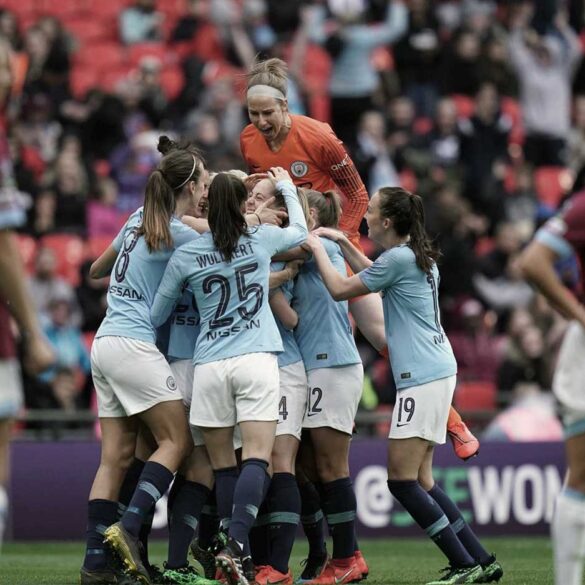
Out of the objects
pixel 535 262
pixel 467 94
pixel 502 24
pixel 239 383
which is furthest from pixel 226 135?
pixel 535 262

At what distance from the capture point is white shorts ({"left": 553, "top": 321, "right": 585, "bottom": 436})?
604 cm

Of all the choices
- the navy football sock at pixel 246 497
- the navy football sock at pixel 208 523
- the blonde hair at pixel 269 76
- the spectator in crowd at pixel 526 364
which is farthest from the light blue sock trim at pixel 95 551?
the spectator in crowd at pixel 526 364

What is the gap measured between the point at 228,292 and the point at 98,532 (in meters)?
1.52

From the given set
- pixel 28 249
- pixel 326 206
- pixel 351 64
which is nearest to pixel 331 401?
pixel 326 206

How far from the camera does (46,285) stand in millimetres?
14633

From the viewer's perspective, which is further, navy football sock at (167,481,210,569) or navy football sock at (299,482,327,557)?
navy football sock at (299,482,327,557)

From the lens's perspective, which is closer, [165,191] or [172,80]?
[165,191]

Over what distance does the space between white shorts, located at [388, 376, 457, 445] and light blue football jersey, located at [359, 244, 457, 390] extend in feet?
0.17

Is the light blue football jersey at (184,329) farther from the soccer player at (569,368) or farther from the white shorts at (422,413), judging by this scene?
the soccer player at (569,368)

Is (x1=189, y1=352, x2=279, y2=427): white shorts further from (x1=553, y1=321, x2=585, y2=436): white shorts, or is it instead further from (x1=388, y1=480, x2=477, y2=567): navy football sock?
(x1=553, y1=321, x2=585, y2=436): white shorts

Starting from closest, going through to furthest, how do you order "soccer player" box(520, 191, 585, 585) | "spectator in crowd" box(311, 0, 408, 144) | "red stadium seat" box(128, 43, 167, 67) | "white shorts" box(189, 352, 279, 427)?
"soccer player" box(520, 191, 585, 585) → "white shorts" box(189, 352, 279, 427) → "spectator in crowd" box(311, 0, 408, 144) → "red stadium seat" box(128, 43, 167, 67)

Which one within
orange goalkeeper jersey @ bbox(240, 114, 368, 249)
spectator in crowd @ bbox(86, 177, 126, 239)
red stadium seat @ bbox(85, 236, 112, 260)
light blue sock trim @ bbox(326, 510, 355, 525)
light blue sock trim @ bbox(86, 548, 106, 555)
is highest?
spectator in crowd @ bbox(86, 177, 126, 239)

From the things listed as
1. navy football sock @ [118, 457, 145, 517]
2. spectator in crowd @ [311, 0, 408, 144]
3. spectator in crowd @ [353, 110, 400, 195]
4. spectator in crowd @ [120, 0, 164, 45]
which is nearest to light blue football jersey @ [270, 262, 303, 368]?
navy football sock @ [118, 457, 145, 517]

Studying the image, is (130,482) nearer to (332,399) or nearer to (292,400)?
(292,400)
